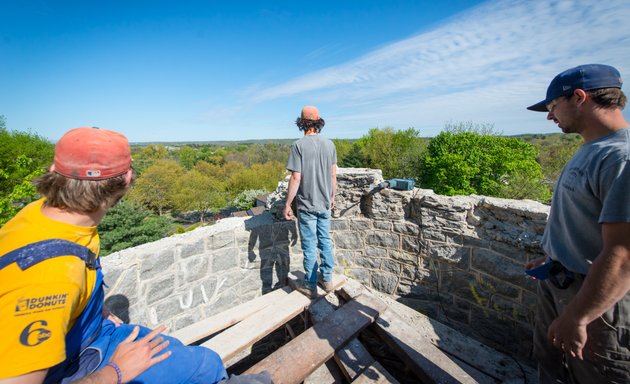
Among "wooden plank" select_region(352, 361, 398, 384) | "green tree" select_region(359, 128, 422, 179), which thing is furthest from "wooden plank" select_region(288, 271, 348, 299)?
"green tree" select_region(359, 128, 422, 179)

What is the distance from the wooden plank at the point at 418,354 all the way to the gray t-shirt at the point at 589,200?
1079 mm

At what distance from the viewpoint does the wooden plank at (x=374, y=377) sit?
6.18 feet

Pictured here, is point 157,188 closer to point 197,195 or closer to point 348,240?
point 197,195

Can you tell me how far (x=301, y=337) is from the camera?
211 cm

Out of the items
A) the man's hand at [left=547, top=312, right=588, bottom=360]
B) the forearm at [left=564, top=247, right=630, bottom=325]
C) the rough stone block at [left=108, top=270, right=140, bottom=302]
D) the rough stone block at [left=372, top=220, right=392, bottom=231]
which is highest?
the forearm at [left=564, top=247, right=630, bottom=325]

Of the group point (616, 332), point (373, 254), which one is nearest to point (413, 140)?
point (373, 254)

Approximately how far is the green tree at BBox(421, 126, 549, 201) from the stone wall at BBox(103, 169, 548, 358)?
19.4 metres

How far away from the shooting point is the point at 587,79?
4.30ft

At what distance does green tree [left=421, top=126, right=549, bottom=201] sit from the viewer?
19484 mm

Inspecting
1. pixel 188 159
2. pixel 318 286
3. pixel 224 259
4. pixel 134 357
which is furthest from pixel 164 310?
pixel 188 159

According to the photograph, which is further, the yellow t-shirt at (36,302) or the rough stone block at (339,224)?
the rough stone block at (339,224)

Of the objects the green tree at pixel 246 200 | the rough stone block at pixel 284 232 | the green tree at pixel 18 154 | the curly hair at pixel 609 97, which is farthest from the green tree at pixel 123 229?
the curly hair at pixel 609 97

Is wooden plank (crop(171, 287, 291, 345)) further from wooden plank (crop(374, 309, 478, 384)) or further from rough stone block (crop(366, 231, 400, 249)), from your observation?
rough stone block (crop(366, 231, 400, 249))

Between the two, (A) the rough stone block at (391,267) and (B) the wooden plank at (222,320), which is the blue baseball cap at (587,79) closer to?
(A) the rough stone block at (391,267)
